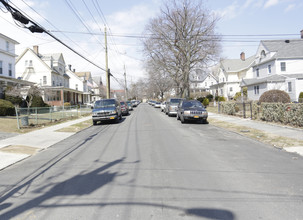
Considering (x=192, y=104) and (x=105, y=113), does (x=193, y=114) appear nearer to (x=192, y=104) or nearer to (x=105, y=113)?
(x=192, y=104)

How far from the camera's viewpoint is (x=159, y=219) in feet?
11.0

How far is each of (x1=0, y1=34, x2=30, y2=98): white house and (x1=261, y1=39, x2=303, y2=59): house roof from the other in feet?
112

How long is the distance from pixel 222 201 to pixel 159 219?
45.3 inches

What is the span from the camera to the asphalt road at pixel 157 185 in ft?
11.8

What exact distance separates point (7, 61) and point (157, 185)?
32.8m

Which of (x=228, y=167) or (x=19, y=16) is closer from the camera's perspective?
(x=228, y=167)

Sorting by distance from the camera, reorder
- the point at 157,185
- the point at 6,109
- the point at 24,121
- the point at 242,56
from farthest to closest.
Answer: the point at 242,56 → the point at 6,109 → the point at 24,121 → the point at 157,185

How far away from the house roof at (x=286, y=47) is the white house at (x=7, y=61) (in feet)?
112

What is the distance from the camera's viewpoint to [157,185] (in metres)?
4.62

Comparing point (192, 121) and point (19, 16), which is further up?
point (19, 16)

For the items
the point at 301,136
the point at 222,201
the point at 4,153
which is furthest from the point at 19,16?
the point at 301,136

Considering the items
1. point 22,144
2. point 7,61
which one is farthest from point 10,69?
point 22,144

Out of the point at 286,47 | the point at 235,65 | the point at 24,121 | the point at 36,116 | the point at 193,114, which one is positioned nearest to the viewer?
the point at 24,121

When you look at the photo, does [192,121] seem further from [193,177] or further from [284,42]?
[284,42]
